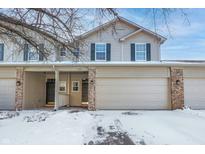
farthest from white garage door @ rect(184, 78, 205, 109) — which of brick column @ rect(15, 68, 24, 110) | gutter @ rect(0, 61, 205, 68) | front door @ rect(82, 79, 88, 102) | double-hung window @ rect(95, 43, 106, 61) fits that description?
brick column @ rect(15, 68, 24, 110)

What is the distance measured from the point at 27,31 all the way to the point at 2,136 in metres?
3.20

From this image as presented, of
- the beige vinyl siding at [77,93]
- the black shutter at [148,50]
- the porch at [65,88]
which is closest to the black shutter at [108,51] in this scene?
the porch at [65,88]

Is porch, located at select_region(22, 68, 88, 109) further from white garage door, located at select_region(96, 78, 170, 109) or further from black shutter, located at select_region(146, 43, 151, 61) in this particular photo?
black shutter, located at select_region(146, 43, 151, 61)

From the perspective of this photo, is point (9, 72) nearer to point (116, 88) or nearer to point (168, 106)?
point (116, 88)

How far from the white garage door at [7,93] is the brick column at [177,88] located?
9661 mm

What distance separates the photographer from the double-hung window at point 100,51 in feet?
58.0

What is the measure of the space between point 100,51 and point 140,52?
287 centimetres

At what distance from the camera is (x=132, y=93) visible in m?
15.2

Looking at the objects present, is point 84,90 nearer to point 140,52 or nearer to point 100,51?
point 100,51

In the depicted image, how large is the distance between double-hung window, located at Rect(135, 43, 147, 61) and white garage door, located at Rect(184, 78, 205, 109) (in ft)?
12.2

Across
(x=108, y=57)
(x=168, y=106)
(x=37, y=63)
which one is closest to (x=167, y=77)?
(x=168, y=106)

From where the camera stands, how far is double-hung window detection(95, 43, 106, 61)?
696 inches

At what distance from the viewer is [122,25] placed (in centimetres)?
1828

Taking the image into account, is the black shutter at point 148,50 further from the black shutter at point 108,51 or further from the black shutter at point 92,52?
the black shutter at point 92,52
